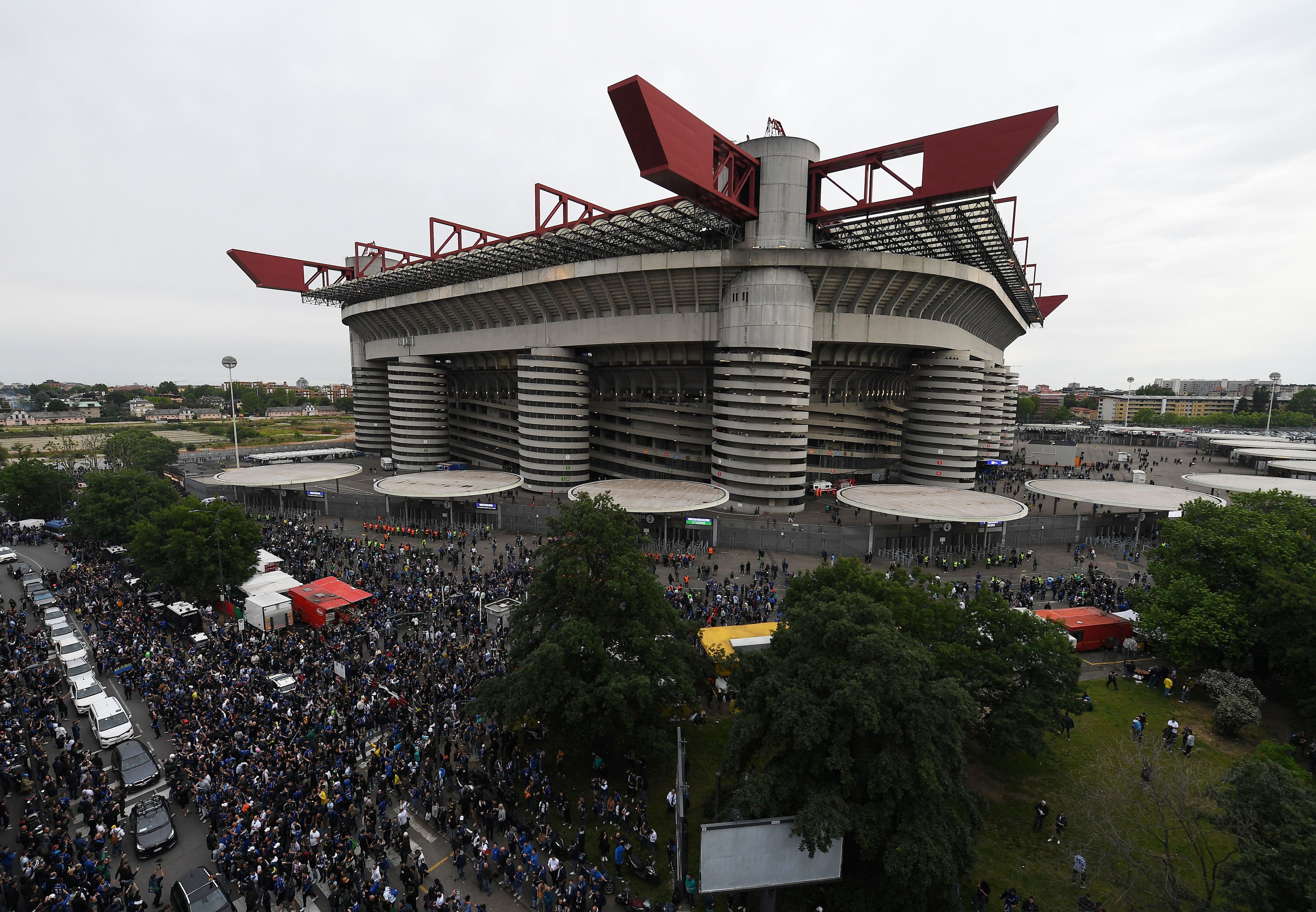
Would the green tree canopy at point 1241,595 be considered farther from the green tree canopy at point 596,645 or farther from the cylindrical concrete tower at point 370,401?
the cylindrical concrete tower at point 370,401

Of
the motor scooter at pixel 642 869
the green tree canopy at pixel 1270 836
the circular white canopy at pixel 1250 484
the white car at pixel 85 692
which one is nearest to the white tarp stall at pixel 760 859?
the motor scooter at pixel 642 869

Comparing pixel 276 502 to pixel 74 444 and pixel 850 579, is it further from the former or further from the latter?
pixel 74 444

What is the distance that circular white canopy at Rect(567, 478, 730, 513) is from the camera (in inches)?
1545

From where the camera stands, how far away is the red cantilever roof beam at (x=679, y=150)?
33.6 m

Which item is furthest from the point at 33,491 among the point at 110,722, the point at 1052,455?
the point at 1052,455

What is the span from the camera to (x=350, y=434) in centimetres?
→ 12988

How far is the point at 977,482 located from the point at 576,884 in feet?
214

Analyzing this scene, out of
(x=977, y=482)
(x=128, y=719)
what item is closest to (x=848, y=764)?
(x=128, y=719)

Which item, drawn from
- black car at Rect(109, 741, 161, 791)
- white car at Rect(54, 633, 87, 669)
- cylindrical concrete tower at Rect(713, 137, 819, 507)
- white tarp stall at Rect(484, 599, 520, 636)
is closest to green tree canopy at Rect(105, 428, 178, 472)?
white car at Rect(54, 633, 87, 669)

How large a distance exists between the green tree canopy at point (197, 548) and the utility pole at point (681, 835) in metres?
26.3

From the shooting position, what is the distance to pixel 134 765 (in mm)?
16562

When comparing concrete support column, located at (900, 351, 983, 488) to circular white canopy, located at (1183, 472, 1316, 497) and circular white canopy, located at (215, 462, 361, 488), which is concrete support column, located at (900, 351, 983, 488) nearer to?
circular white canopy, located at (1183, 472, 1316, 497)

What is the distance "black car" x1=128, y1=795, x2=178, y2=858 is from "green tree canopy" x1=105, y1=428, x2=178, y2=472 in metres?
66.7

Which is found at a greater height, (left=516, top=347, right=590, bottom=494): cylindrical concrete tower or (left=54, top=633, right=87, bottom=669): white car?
(left=516, top=347, right=590, bottom=494): cylindrical concrete tower
